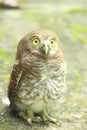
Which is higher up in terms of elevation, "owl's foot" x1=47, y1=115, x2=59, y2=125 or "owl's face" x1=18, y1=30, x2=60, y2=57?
"owl's face" x1=18, y1=30, x2=60, y2=57

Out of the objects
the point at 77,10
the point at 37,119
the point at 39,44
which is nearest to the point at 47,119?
the point at 37,119

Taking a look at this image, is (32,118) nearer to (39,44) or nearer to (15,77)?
(15,77)

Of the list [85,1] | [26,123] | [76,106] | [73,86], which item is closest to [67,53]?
[73,86]

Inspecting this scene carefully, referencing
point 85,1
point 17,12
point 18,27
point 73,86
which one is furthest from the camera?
point 85,1

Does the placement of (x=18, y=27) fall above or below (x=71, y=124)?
above

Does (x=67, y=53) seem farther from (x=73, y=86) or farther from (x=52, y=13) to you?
(x=52, y=13)

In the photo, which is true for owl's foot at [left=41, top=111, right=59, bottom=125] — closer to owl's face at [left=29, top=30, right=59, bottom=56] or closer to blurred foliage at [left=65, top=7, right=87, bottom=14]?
owl's face at [left=29, top=30, right=59, bottom=56]

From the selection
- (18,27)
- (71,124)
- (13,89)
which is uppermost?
(18,27)

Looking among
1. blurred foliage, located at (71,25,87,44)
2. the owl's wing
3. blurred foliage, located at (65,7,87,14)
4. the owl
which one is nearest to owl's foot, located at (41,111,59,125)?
the owl
